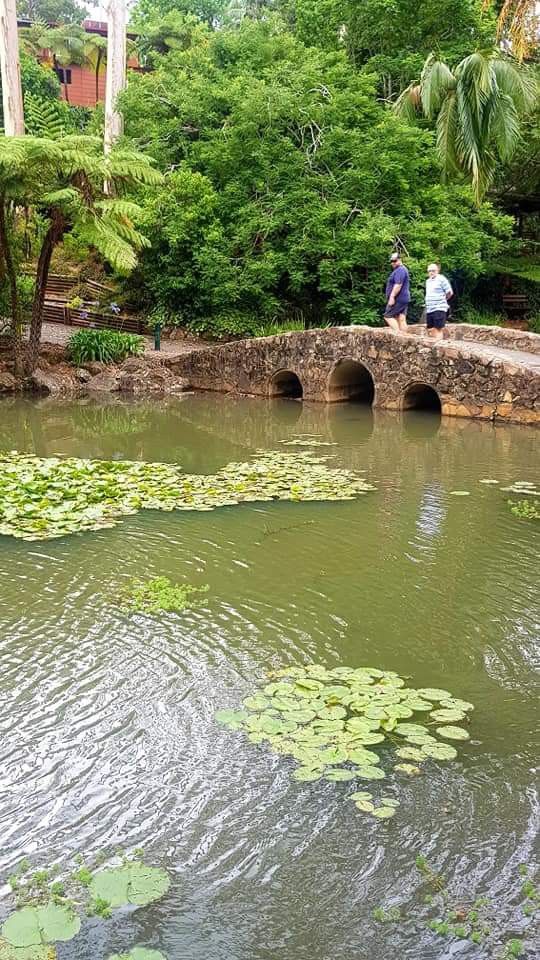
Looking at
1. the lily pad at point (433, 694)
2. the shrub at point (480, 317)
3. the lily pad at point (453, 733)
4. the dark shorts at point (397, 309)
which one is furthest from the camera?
the shrub at point (480, 317)

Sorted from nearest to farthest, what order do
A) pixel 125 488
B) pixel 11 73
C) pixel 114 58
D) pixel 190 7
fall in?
pixel 125 488
pixel 11 73
pixel 114 58
pixel 190 7

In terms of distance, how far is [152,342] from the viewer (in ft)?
70.6

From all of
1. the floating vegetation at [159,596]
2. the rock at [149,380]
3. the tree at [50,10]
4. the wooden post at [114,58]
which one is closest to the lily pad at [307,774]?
the floating vegetation at [159,596]

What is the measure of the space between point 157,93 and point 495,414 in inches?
533

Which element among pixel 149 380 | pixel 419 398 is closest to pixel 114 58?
pixel 149 380

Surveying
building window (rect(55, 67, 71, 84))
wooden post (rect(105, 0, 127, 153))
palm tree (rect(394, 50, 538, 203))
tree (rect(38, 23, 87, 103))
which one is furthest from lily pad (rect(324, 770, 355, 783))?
building window (rect(55, 67, 71, 84))

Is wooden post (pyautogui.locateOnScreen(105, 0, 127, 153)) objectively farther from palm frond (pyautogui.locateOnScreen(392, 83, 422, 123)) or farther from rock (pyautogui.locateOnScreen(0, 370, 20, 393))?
rock (pyautogui.locateOnScreen(0, 370, 20, 393))

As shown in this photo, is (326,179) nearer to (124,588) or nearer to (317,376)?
(317,376)

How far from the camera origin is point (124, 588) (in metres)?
6.35

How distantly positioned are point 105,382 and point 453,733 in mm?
15299

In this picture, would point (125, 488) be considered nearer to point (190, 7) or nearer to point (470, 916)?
point (470, 916)

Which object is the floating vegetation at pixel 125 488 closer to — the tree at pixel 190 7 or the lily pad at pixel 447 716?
the lily pad at pixel 447 716

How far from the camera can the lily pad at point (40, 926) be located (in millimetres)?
2791

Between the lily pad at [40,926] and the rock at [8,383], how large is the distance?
614 inches
